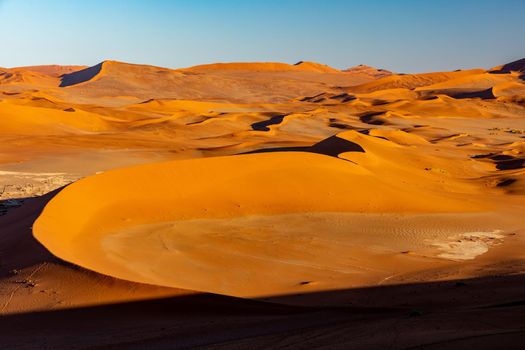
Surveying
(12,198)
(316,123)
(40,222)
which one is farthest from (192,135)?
(40,222)

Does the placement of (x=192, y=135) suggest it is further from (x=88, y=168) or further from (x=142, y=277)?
(x=142, y=277)

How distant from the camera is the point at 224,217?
44.9 ft

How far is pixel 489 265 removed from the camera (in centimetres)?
1027

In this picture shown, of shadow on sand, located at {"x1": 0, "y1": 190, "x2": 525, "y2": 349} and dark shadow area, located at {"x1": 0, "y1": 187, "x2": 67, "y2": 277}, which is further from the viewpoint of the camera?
dark shadow area, located at {"x1": 0, "y1": 187, "x2": 67, "y2": 277}

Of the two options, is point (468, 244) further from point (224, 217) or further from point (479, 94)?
point (479, 94)

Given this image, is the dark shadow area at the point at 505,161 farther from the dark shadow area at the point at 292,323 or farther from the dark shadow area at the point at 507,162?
the dark shadow area at the point at 292,323

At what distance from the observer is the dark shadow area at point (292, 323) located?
18.2 feet

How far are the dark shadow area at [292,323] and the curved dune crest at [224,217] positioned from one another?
0.98 m

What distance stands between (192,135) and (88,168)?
657 inches

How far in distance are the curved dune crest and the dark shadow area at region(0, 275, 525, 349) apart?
978 millimetres

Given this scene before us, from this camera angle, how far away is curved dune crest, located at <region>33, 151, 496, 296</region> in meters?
9.42

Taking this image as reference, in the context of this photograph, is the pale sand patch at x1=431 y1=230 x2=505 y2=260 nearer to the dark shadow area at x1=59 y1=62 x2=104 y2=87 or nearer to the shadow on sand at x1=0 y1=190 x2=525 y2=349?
the shadow on sand at x1=0 y1=190 x2=525 y2=349

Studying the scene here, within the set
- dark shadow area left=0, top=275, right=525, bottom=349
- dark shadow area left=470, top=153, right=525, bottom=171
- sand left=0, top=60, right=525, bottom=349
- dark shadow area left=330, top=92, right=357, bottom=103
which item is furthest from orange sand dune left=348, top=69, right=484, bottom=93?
dark shadow area left=0, top=275, right=525, bottom=349

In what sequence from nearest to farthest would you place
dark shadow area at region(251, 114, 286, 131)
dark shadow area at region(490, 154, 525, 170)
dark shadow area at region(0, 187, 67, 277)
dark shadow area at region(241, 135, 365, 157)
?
dark shadow area at region(0, 187, 67, 277), dark shadow area at region(241, 135, 365, 157), dark shadow area at region(490, 154, 525, 170), dark shadow area at region(251, 114, 286, 131)
